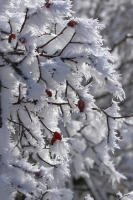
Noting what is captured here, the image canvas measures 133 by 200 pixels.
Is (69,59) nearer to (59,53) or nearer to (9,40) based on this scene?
(59,53)

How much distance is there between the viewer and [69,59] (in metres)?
1.72

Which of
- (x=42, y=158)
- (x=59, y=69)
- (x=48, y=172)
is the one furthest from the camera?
(x=42, y=158)

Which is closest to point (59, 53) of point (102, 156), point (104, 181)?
point (102, 156)

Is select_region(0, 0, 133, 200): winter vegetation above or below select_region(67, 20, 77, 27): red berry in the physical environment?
below

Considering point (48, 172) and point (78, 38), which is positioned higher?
point (78, 38)

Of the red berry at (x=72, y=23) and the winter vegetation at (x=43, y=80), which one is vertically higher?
the red berry at (x=72, y=23)

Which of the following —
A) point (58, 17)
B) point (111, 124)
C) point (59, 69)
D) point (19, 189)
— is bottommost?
point (19, 189)

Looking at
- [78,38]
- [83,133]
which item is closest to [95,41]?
A: [78,38]

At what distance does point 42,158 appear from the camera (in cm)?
207

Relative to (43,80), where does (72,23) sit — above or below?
above

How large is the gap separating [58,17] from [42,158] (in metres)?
0.85

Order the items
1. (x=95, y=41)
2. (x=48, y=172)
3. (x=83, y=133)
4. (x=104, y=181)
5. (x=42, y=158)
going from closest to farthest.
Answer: (x=95, y=41) < (x=48, y=172) < (x=42, y=158) < (x=83, y=133) < (x=104, y=181)

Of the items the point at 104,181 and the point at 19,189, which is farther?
the point at 104,181

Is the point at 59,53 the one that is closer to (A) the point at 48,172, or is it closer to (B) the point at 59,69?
(B) the point at 59,69
